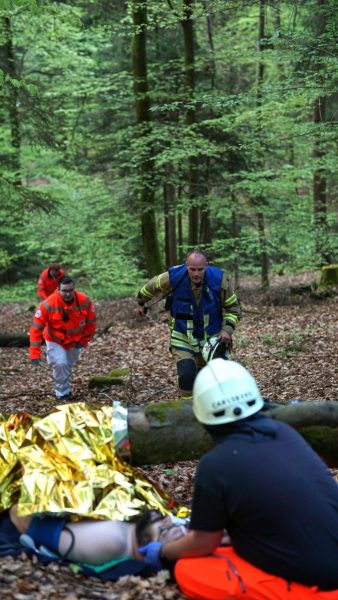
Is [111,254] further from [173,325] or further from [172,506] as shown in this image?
[172,506]

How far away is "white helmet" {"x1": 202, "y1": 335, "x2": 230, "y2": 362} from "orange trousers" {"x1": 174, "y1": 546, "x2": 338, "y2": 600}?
350 cm

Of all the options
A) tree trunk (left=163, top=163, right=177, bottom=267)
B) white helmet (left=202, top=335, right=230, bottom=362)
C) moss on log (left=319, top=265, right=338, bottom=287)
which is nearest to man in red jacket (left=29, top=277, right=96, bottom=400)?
white helmet (left=202, top=335, right=230, bottom=362)

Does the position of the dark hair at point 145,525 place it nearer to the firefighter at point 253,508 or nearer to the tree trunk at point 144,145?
the firefighter at point 253,508

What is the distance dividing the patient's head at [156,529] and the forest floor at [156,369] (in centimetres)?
24

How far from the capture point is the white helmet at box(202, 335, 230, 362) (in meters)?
7.15

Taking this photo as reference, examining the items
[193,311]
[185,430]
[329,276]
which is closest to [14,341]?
[193,311]

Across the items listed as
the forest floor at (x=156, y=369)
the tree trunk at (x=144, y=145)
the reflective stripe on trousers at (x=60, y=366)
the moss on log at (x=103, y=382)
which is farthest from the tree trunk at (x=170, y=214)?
the reflective stripe on trousers at (x=60, y=366)

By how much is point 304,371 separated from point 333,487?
6477 millimetres

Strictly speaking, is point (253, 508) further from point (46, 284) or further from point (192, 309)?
point (46, 284)

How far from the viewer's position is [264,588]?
3582mm

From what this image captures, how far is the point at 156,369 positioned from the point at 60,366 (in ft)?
8.05

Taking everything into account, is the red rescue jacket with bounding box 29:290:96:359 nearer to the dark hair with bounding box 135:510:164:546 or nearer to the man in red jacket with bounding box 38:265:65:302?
the man in red jacket with bounding box 38:265:65:302

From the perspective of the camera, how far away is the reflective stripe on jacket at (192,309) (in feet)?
23.3

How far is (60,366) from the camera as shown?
9.43 metres
